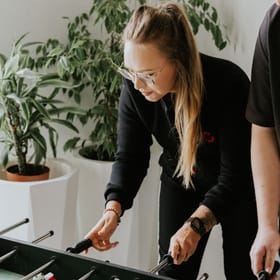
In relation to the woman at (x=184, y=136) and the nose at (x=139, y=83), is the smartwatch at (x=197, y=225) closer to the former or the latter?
the woman at (x=184, y=136)

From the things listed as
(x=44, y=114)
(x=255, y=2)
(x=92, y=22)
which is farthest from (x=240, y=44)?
(x=44, y=114)

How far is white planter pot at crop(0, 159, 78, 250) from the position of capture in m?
2.15

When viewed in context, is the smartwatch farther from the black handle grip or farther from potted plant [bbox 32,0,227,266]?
potted plant [bbox 32,0,227,266]

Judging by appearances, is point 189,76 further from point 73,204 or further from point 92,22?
point 92,22

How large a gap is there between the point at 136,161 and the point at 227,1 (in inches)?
40.6

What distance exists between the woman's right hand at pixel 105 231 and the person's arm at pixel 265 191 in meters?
0.42

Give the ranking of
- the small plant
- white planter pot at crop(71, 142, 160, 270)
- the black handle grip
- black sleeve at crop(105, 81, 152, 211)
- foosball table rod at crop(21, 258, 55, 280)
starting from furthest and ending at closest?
1. white planter pot at crop(71, 142, 160, 270)
2. the small plant
3. black sleeve at crop(105, 81, 152, 211)
4. the black handle grip
5. foosball table rod at crop(21, 258, 55, 280)

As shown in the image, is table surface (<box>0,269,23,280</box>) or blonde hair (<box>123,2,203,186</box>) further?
blonde hair (<box>123,2,203,186</box>)

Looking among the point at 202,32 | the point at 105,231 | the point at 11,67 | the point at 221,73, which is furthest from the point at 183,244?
the point at 202,32

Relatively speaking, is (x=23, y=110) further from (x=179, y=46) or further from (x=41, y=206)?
(x=179, y=46)

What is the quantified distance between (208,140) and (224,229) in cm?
34

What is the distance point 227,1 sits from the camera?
8.02ft

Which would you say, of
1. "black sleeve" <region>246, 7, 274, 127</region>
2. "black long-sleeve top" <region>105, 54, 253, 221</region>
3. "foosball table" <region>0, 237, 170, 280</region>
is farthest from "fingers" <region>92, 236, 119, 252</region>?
"black sleeve" <region>246, 7, 274, 127</region>

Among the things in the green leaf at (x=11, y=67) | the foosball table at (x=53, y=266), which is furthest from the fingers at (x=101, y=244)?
the green leaf at (x=11, y=67)
